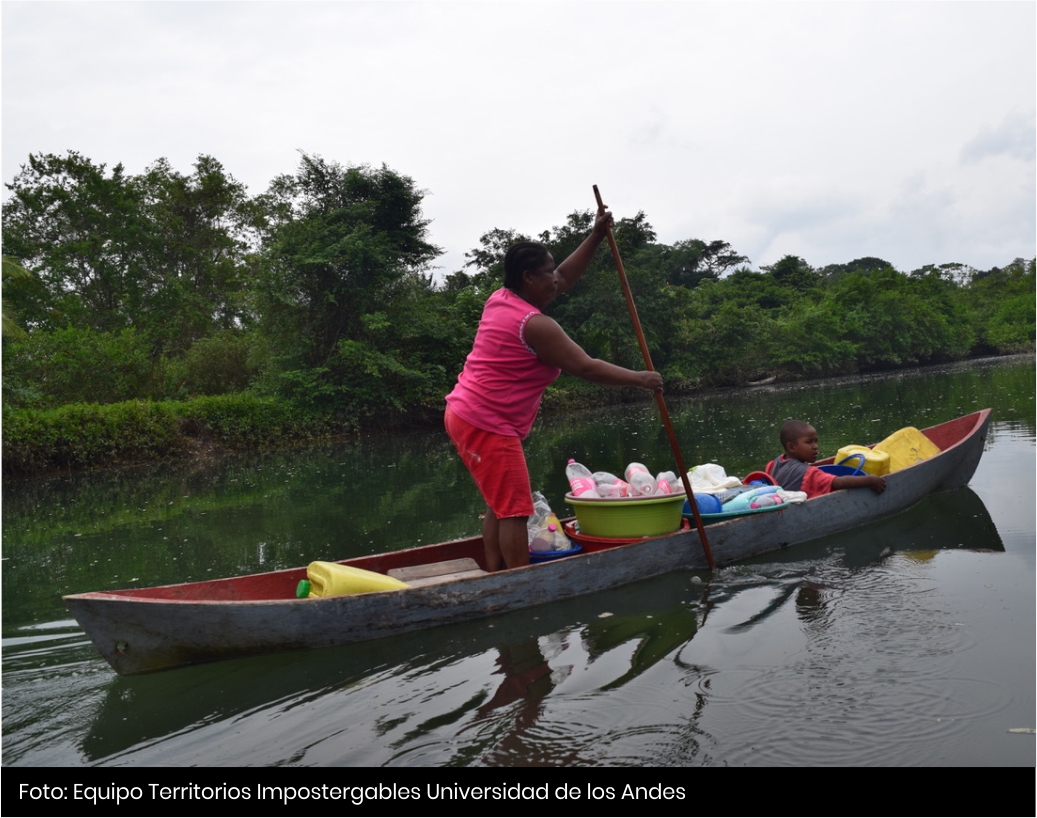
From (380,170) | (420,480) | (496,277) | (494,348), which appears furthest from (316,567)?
(496,277)

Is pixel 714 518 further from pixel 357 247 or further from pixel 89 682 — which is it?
pixel 357 247

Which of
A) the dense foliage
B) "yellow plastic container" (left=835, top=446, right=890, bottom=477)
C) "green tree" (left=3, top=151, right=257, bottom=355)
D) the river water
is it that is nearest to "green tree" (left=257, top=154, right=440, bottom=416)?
the dense foliage

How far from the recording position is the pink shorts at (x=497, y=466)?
4426 millimetres

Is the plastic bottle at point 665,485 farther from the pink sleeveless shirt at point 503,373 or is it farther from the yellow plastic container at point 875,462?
the yellow plastic container at point 875,462

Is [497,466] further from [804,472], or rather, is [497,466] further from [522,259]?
[804,472]

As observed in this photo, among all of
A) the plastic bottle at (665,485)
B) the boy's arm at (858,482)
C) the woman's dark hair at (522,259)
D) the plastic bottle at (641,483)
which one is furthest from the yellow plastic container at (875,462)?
the woman's dark hair at (522,259)

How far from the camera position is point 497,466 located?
4426 millimetres

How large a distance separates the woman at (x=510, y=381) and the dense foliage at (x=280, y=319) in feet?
34.5

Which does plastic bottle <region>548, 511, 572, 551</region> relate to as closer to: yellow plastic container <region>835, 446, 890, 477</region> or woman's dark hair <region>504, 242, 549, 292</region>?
woman's dark hair <region>504, 242, 549, 292</region>

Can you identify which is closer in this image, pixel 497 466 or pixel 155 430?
pixel 497 466

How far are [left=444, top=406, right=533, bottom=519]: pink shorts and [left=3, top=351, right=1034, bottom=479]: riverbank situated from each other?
45.8ft

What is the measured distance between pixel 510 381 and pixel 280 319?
19687mm

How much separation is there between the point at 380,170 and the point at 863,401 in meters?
14.5

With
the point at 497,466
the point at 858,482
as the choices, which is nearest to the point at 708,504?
the point at 858,482
